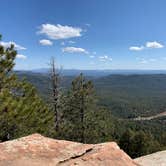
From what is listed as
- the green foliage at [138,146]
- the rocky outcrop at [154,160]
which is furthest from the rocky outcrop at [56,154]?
the green foliage at [138,146]

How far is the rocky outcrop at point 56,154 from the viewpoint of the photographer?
7777 mm

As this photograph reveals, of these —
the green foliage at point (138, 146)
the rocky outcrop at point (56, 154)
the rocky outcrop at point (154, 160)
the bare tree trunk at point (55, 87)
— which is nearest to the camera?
the rocky outcrop at point (56, 154)

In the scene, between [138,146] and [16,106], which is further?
[138,146]

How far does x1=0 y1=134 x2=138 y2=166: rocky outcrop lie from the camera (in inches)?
306

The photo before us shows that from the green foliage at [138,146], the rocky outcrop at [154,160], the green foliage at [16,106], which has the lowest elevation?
the green foliage at [138,146]

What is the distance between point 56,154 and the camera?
329 inches

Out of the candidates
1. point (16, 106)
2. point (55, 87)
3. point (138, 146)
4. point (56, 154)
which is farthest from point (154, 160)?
point (138, 146)

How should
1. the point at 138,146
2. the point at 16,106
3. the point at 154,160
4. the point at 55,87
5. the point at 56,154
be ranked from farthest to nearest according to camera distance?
1. the point at 138,146
2. the point at 55,87
3. the point at 16,106
4. the point at 154,160
5. the point at 56,154

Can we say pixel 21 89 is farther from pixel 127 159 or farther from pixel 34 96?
pixel 127 159

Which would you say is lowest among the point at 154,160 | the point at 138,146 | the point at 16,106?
the point at 138,146

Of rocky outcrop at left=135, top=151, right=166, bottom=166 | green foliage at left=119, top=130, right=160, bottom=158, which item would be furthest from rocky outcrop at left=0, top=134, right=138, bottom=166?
green foliage at left=119, top=130, right=160, bottom=158

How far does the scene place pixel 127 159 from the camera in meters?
8.38

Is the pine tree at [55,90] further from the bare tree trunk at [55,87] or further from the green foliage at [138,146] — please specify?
the green foliage at [138,146]

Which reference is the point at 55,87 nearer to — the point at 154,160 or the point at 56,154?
the point at 154,160
